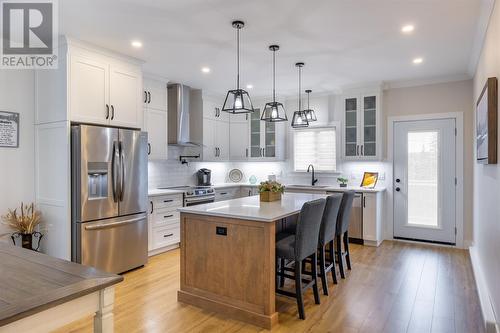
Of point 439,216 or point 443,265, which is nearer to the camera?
point 443,265

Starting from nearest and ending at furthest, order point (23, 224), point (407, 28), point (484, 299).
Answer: point (484, 299) → point (407, 28) → point (23, 224)

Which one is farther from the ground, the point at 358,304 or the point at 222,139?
the point at 222,139

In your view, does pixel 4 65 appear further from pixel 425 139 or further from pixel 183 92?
pixel 425 139

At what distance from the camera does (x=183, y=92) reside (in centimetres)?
543

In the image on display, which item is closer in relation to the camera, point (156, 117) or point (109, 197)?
point (109, 197)

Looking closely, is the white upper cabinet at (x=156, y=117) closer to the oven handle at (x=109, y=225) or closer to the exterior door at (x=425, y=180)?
the oven handle at (x=109, y=225)

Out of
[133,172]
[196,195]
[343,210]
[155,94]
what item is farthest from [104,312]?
[155,94]

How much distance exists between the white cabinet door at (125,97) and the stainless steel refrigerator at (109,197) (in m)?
0.22

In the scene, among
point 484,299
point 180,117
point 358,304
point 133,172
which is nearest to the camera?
point 484,299

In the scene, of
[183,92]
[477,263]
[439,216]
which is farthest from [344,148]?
[183,92]

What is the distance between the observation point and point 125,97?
4.05 m

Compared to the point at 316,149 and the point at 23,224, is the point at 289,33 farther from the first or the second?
the point at 23,224

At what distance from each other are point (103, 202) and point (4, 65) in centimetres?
187

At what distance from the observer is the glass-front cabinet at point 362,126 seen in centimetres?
537
